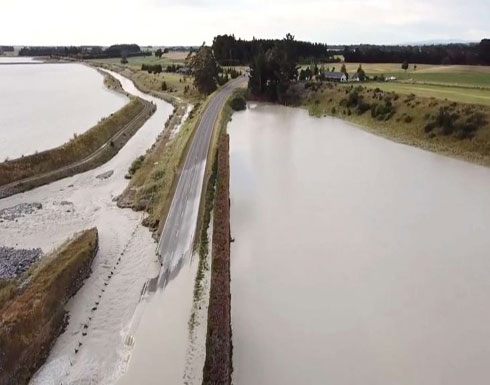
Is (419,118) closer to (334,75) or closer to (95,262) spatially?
(95,262)

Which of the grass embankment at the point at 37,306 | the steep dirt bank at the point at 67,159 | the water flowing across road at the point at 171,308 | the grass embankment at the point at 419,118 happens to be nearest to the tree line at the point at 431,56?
the grass embankment at the point at 419,118

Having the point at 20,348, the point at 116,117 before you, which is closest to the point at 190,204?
the point at 20,348

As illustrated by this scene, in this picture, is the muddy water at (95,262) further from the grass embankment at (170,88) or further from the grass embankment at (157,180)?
the grass embankment at (170,88)

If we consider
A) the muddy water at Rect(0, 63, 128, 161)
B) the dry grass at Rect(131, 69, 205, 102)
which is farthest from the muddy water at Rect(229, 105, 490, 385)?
the dry grass at Rect(131, 69, 205, 102)

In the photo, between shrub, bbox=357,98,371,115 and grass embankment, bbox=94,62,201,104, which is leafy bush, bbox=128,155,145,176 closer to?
shrub, bbox=357,98,371,115

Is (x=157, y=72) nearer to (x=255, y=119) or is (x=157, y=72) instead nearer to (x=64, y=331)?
(x=255, y=119)

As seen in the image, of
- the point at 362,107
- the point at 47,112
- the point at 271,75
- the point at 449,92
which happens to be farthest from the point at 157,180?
the point at 271,75
